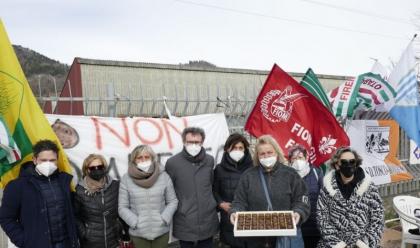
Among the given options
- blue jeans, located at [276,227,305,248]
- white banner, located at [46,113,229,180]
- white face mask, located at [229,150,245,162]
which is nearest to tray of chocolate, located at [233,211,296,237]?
blue jeans, located at [276,227,305,248]

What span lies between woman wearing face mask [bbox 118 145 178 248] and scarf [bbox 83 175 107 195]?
20 centimetres

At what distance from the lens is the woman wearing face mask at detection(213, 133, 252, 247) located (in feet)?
13.4

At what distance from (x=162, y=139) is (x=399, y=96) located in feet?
13.1

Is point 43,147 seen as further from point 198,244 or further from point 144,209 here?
point 198,244

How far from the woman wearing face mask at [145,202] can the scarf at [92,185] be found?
203mm

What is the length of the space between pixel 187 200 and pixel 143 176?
21.7 inches

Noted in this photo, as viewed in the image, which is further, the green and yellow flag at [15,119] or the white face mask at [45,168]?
the green and yellow flag at [15,119]

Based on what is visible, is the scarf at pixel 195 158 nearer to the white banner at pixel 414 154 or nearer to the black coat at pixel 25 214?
the black coat at pixel 25 214

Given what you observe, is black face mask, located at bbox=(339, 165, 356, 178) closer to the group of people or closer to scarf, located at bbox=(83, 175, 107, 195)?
the group of people

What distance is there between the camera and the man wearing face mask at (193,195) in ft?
13.0

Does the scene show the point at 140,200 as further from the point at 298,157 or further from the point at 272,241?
the point at 298,157

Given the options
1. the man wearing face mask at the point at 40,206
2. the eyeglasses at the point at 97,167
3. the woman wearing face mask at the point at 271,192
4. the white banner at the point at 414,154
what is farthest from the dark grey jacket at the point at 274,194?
the white banner at the point at 414,154

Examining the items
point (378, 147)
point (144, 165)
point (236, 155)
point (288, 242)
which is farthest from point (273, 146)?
point (378, 147)

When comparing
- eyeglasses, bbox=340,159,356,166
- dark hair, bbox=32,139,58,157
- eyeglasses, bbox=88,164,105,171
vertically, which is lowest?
eyeglasses, bbox=88,164,105,171
